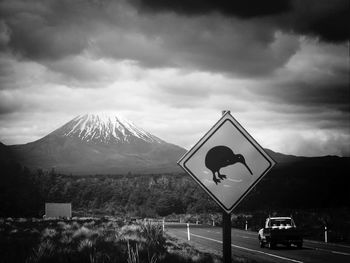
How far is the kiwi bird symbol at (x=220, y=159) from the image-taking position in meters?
5.11

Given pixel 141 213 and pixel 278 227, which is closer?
pixel 278 227

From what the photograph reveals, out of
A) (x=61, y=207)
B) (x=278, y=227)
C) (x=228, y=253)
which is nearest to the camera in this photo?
(x=228, y=253)

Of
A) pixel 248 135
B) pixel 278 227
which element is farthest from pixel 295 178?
pixel 248 135

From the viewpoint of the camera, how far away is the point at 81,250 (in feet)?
50.4

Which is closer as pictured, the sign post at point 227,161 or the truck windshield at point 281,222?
the sign post at point 227,161

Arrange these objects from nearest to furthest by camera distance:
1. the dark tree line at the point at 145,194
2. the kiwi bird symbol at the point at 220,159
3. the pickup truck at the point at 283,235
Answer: the kiwi bird symbol at the point at 220,159 → the pickup truck at the point at 283,235 → the dark tree line at the point at 145,194

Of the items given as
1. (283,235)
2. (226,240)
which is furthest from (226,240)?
(283,235)

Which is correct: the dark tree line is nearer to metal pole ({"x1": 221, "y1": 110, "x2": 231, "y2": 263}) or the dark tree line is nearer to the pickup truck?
the pickup truck

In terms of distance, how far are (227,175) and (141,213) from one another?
104 metres

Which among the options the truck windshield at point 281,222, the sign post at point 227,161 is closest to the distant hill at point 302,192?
the truck windshield at point 281,222

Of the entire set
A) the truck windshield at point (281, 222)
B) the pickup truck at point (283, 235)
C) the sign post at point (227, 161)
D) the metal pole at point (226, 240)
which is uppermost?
the sign post at point (227, 161)

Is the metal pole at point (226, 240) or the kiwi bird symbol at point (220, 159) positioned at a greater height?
the kiwi bird symbol at point (220, 159)

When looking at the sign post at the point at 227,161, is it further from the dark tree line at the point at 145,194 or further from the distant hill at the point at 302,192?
the distant hill at the point at 302,192

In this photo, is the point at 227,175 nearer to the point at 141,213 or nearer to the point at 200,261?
the point at 200,261
